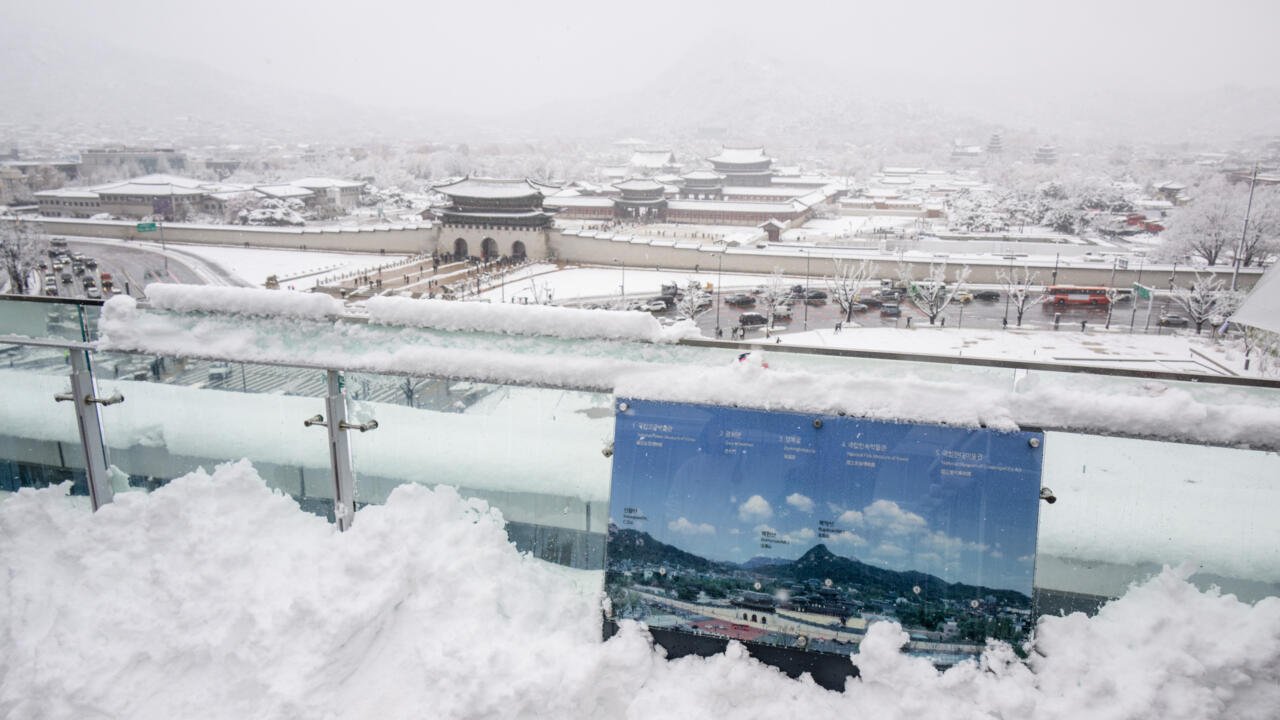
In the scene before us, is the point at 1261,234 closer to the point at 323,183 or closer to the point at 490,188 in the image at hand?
the point at 490,188

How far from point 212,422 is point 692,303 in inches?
406

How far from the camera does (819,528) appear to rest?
3.86ft

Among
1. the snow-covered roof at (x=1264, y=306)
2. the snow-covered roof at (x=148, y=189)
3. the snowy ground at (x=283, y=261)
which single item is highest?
the snow-covered roof at (x=1264, y=306)

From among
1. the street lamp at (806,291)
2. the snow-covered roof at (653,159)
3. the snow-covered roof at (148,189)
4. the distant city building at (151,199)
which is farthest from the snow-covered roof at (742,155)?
the snow-covered roof at (148,189)

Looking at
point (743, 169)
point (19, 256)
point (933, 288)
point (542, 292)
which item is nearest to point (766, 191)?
point (743, 169)

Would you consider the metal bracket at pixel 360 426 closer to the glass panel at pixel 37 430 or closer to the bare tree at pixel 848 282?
the glass panel at pixel 37 430

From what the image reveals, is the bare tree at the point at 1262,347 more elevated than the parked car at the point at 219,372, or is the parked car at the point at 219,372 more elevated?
the parked car at the point at 219,372

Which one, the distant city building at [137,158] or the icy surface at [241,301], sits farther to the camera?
the distant city building at [137,158]

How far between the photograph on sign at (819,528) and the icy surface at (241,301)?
23.7 inches

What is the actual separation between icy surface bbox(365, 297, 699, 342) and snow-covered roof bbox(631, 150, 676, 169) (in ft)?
111

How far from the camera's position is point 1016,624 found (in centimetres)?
114

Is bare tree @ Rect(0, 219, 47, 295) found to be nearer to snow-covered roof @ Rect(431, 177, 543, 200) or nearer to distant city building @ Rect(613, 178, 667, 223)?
snow-covered roof @ Rect(431, 177, 543, 200)

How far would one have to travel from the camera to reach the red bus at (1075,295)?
12383 mm

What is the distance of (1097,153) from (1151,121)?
12830 mm
